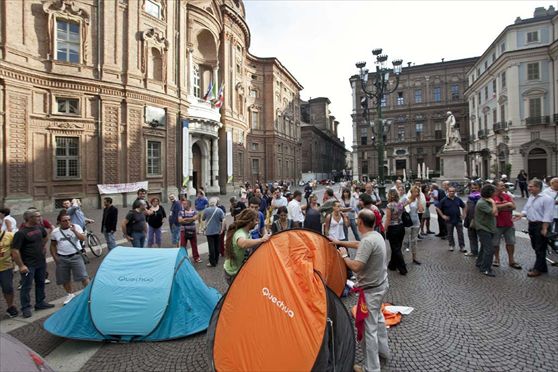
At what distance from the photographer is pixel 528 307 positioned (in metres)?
5.13

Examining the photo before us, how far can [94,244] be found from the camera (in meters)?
9.96

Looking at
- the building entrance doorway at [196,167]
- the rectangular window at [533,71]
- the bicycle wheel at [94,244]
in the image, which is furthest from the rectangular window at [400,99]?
the bicycle wheel at [94,244]

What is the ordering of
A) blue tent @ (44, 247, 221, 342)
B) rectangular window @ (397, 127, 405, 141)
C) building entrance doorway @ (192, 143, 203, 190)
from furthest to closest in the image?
rectangular window @ (397, 127, 405, 141) < building entrance doorway @ (192, 143, 203, 190) < blue tent @ (44, 247, 221, 342)

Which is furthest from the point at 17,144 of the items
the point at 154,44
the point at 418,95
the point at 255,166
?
the point at 418,95

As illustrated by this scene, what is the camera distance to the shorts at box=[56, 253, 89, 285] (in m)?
5.70

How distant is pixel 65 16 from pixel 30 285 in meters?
19.8

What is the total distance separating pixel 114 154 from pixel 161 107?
17.0ft

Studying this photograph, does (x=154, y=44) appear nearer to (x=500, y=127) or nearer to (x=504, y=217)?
(x=504, y=217)

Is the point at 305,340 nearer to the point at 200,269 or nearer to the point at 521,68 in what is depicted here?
the point at 200,269

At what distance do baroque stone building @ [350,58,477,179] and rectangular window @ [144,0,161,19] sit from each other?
146 feet

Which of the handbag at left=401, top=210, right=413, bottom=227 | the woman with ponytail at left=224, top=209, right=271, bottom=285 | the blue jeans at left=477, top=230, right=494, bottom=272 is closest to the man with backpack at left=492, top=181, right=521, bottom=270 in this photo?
the blue jeans at left=477, top=230, right=494, bottom=272

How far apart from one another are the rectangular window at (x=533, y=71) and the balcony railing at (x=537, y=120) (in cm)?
463

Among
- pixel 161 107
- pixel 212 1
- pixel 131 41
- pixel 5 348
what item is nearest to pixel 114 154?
pixel 161 107

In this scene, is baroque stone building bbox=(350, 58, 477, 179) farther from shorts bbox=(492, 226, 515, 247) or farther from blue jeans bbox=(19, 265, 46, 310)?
blue jeans bbox=(19, 265, 46, 310)
